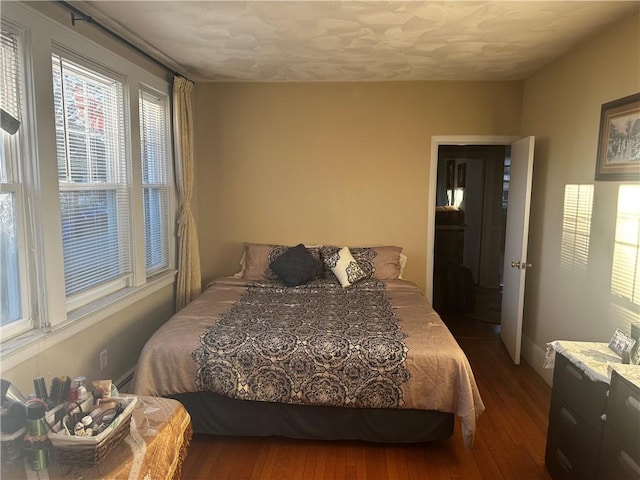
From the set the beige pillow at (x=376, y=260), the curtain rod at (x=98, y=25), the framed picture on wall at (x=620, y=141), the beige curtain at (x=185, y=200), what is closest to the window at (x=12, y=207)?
the curtain rod at (x=98, y=25)

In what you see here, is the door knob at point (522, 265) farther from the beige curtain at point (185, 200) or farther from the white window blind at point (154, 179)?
the white window blind at point (154, 179)

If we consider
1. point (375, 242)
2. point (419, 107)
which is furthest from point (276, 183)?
point (419, 107)

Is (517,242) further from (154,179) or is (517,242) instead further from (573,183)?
(154,179)

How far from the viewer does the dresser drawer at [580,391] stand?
6.04 feet

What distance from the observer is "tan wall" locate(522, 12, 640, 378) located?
2.54m

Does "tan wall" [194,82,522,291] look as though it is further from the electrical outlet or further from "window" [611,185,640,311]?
"window" [611,185,640,311]

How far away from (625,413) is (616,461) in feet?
0.71

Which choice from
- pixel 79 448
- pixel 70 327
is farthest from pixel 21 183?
pixel 79 448

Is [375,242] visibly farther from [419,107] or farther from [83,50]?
[83,50]

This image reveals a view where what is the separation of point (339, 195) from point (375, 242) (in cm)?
60

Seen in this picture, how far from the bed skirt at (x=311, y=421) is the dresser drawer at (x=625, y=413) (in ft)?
3.08

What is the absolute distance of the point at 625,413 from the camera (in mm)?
1650

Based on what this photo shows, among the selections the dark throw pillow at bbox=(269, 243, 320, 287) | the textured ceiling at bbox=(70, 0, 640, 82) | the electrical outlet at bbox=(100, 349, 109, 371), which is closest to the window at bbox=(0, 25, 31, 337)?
the textured ceiling at bbox=(70, 0, 640, 82)

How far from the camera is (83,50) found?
2490 mm
